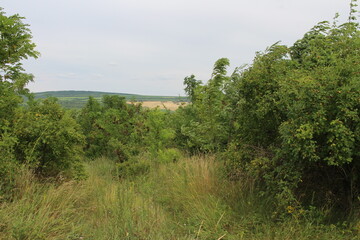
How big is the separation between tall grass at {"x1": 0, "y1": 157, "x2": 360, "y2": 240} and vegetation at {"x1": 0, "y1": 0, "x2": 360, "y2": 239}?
17 millimetres

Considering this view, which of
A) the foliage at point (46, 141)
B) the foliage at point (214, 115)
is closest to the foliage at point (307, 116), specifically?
the foliage at point (214, 115)

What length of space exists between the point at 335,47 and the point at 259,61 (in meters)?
1.10

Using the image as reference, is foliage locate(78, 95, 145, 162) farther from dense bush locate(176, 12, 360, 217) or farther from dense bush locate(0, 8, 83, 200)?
dense bush locate(176, 12, 360, 217)

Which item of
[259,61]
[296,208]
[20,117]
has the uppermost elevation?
[259,61]

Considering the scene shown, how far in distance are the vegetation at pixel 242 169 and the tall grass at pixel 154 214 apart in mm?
17

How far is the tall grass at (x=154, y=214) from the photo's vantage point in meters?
3.69

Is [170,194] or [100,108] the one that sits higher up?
[100,108]

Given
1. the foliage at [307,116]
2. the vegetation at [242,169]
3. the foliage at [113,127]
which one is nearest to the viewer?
the foliage at [307,116]

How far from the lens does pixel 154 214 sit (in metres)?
4.32

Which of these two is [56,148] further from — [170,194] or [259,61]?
[259,61]

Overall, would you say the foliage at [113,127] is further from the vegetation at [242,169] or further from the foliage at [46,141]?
the foliage at [46,141]

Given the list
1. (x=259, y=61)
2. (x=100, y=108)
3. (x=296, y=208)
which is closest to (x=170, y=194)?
(x=296, y=208)

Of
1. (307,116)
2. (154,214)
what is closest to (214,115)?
(154,214)

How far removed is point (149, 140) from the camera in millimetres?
8758
